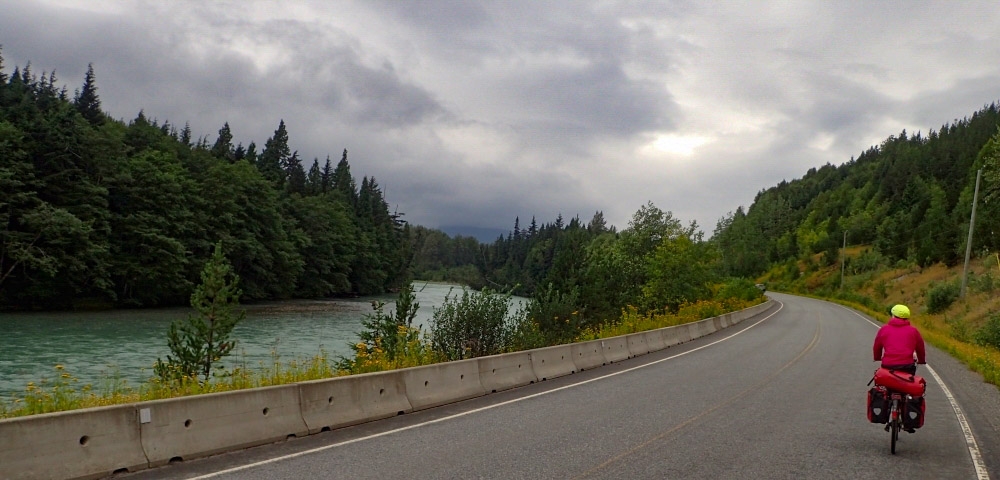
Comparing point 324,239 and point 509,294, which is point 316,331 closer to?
point 509,294

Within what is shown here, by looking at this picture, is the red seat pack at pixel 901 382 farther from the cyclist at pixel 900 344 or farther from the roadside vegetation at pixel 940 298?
the roadside vegetation at pixel 940 298

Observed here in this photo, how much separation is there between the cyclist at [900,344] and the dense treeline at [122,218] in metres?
22.9

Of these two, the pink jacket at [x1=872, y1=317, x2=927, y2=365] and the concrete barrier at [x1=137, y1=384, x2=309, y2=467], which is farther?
the pink jacket at [x1=872, y1=317, x2=927, y2=365]

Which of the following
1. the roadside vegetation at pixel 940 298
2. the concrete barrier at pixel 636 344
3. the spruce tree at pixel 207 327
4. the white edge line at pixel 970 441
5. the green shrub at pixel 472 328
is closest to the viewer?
the white edge line at pixel 970 441

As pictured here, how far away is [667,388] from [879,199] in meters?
154

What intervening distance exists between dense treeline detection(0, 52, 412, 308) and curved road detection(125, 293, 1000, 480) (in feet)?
61.5

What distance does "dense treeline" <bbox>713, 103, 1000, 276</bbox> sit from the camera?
69863 millimetres

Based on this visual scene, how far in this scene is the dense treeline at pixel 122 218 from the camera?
4769 cm

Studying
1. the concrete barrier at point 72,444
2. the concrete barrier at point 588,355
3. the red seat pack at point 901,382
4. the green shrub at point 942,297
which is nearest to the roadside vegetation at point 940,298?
the green shrub at point 942,297

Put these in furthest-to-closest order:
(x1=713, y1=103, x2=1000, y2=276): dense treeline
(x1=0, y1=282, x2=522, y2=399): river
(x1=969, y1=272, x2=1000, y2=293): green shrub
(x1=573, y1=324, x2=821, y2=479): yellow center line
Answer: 1. (x1=713, y1=103, x2=1000, y2=276): dense treeline
2. (x1=969, y1=272, x2=1000, y2=293): green shrub
3. (x1=0, y1=282, x2=522, y2=399): river
4. (x1=573, y1=324, x2=821, y2=479): yellow center line

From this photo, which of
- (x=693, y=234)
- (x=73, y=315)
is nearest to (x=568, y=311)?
(x=693, y=234)

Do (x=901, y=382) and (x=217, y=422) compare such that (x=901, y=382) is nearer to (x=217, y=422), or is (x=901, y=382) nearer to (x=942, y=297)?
(x=217, y=422)

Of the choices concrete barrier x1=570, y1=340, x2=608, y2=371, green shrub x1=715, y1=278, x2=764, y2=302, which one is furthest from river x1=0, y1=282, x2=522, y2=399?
green shrub x1=715, y1=278, x2=764, y2=302

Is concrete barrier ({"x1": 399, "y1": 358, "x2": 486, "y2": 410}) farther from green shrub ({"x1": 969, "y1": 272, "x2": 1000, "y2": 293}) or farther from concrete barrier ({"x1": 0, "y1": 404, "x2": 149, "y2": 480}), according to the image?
green shrub ({"x1": 969, "y1": 272, "x2": 1000, "y2": 293})
